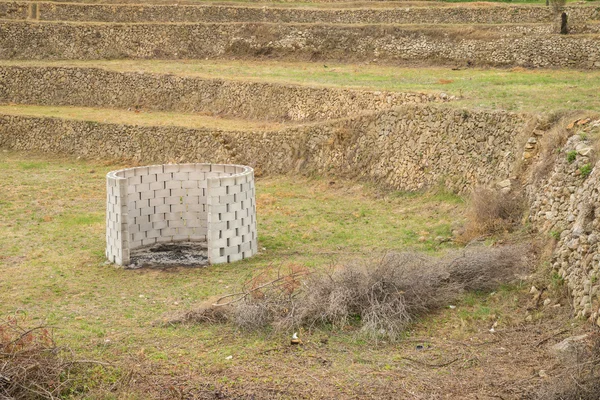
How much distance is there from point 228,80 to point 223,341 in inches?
854

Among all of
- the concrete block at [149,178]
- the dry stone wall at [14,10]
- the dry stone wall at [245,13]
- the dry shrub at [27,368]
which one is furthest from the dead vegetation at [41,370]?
the dry stone wall at [14,10]

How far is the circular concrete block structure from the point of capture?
19.8 metres

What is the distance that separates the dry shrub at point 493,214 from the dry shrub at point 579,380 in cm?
667

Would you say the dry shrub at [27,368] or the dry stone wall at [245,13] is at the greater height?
the dry stone wall at [245,13]

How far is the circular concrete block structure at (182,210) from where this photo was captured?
781 inches

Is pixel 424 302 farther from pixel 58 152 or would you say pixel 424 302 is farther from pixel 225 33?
pixel 225 33

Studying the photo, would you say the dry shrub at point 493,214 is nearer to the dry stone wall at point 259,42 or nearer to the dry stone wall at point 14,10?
the dry stone wall at point 259,42

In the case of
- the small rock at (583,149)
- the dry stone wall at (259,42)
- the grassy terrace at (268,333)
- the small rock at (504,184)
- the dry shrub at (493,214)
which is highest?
the dry stone wall at (259,42)

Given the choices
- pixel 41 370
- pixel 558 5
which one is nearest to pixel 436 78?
pixel 558 5

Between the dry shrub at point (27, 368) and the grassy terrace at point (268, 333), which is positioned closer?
the dry shrub at point (27, 368)

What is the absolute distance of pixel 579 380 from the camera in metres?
12.1

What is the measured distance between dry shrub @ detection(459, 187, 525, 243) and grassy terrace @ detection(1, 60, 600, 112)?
372 cm

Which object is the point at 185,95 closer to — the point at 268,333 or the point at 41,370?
the point at 268,333

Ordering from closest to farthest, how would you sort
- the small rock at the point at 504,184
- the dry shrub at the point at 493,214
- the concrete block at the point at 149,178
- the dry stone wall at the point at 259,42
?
the dry shrub at the point at 493,214, the small rock at the point at 504,184, the concrete block at the point at 149,178, the dry stone wall at the point at 259,42
